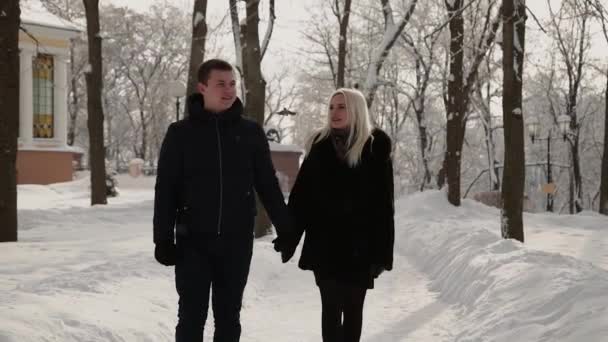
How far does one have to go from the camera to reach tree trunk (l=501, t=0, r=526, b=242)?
10703mm

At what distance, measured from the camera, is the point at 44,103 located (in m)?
29.7

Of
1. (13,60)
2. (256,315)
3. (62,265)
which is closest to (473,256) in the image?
(256,315)

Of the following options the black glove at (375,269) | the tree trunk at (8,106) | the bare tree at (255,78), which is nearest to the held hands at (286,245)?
the black glove at (375,269)

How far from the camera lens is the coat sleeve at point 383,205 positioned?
14.0 ft

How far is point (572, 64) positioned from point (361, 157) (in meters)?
35.6

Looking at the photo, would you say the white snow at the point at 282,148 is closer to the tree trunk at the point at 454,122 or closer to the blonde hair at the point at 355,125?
the tree trunk at the point at 454,122

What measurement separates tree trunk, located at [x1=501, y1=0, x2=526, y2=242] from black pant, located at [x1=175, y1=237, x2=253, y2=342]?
788 centimetres

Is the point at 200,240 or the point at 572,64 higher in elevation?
the point at 572,64

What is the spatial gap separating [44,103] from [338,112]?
28.4 meters

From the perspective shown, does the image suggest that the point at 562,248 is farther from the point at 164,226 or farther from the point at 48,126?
the point at 48,126

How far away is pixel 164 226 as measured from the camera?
371 centimetres

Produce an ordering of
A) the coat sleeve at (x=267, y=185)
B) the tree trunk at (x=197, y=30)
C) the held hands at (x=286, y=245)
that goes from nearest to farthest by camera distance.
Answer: the coat sleeve at (x=267, y=185), the held hands at (x=286, y=245), the tree trunk at (x=197, y=30)

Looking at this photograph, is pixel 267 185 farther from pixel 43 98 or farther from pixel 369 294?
pixel 43 98

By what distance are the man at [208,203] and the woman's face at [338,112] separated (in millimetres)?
665
